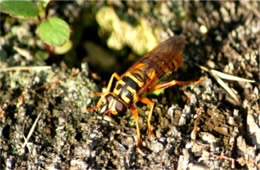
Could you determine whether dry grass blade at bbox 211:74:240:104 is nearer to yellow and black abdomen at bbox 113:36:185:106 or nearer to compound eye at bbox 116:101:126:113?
yellow and black abdomen at bbox 113:36:185:106

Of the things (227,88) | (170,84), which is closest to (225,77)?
(227,88)

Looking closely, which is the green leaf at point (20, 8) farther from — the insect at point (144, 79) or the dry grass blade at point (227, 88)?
the dry grass blade at point (227, 88)

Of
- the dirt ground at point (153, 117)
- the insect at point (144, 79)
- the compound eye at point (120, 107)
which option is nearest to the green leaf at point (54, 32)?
the dirt ground at point (153, 117)

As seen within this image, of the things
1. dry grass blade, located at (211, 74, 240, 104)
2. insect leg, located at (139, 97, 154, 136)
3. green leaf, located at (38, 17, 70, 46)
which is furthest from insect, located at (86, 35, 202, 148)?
green leaf, located at (38, 17, 70, 46)

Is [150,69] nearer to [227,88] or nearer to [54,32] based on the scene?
[227,88]

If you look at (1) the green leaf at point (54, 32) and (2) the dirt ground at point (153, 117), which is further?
(1) the green leaf at point (54, 32)

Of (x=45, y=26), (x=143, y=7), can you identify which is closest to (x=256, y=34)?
(x=143, y=7)

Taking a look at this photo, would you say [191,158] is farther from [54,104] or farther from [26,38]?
[26,38]
